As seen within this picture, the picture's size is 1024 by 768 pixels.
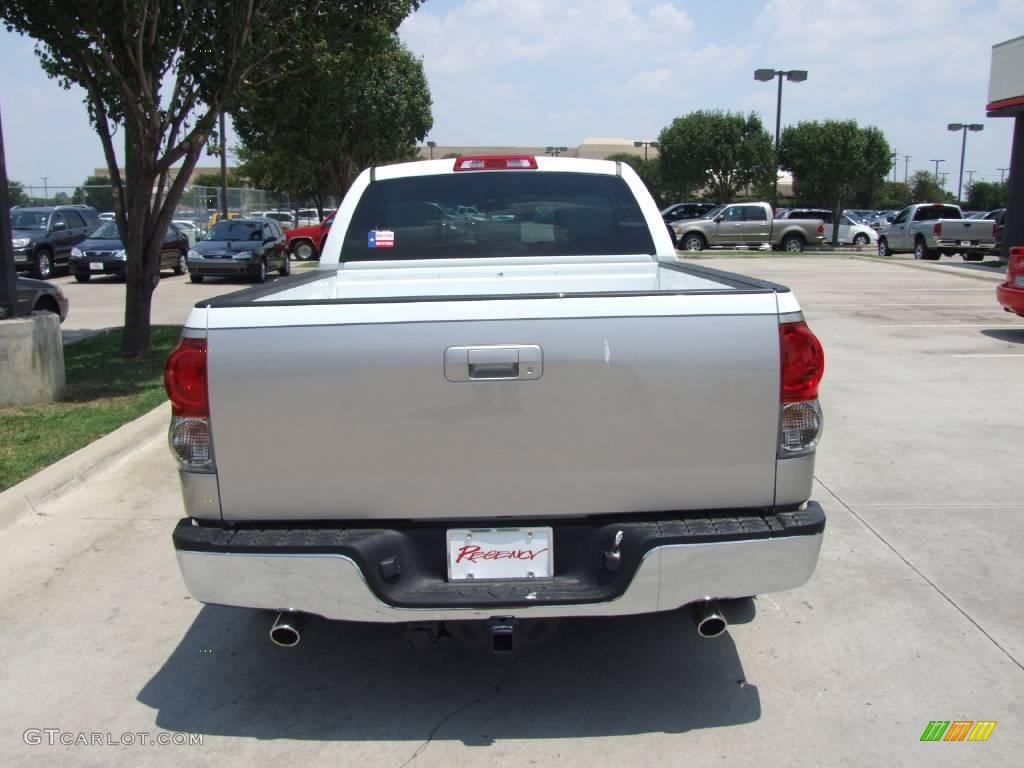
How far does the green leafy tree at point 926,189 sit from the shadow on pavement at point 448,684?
8983cm

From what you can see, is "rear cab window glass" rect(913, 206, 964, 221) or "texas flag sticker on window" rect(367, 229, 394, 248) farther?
"rear cab window glass" rect(913, 206, 964, 221)

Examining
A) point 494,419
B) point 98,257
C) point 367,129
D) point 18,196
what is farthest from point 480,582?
point 18,196

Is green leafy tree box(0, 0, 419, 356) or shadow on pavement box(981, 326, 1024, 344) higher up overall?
green leafy tree box(0, 0, 419, 356)

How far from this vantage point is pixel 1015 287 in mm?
11852

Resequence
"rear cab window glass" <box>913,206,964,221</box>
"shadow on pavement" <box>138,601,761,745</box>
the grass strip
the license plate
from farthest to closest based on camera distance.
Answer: "rear cab window glass" <box>913,206,964,221</box> → the grass strip → "shadow on pavement" <box>138,601,761,745</box> → the license plate

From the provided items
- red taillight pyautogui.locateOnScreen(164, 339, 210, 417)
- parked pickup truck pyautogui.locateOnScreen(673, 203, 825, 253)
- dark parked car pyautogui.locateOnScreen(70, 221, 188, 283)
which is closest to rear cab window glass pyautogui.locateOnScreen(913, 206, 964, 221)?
parked pickup truck pyautogui.locateOnScreen(673, 203, 825, 253)

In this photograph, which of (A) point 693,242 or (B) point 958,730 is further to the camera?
(A) point 693,242

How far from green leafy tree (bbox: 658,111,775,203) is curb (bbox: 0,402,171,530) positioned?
44.4 metres

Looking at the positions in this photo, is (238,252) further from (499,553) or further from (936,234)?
(936,234)

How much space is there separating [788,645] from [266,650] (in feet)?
7.51

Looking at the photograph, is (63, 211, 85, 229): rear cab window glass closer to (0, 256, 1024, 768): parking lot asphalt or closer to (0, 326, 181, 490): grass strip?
(0, 326, 181, 490): grass strip

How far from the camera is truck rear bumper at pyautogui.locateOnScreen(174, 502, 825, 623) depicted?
3.03 m

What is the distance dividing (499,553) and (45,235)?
24362 mm

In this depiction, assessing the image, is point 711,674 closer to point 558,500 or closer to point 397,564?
point 558,500
